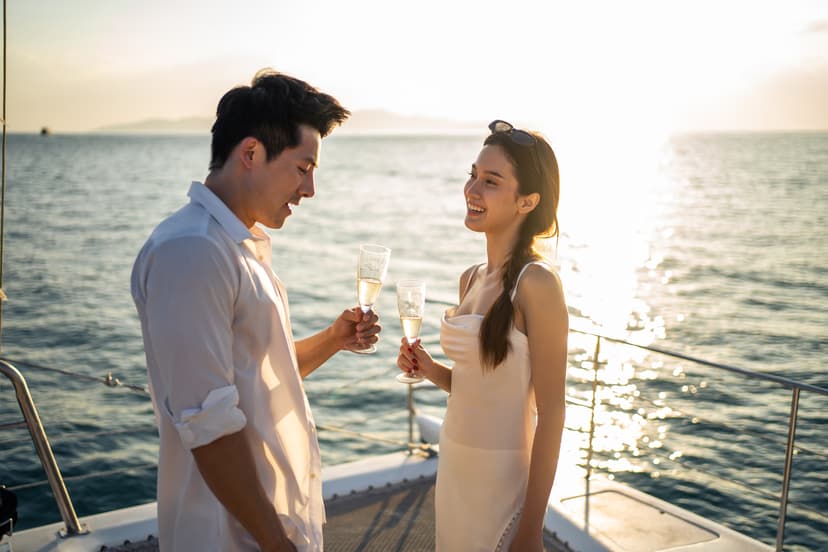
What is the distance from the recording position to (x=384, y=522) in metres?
3.89

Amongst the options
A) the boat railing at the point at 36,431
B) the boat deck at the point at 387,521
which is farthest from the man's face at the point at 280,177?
the boat deck at the point at 387,521

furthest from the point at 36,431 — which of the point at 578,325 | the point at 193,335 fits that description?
the point at 578,325

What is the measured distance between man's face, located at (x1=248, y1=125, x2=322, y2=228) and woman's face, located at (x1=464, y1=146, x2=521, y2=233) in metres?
0.80

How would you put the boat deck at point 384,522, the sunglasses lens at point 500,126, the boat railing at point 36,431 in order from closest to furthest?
the sunglasses lens at point 500,126 < the boat railing at point 36,431 < the boat deck at point 384,522

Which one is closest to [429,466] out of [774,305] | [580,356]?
[580,356]

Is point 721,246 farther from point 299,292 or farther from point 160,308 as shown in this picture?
point 160,308

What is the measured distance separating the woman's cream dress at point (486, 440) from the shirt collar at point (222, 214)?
96cm

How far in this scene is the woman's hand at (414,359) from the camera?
2570 mm

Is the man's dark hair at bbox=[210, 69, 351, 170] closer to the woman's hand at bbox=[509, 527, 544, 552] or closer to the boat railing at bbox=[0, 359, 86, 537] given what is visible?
the woman's hand at bbox=[509, 527, 544, 552]

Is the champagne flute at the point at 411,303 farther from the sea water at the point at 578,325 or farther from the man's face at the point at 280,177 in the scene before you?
the sea water at the point at 578,325

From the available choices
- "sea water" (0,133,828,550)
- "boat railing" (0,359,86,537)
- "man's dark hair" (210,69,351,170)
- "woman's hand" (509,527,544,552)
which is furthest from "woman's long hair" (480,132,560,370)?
"boat railing" (0,359,86,537)

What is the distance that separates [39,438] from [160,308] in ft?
6.47

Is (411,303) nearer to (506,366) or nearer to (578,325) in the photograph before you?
(506,366)

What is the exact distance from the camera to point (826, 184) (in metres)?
47.8
